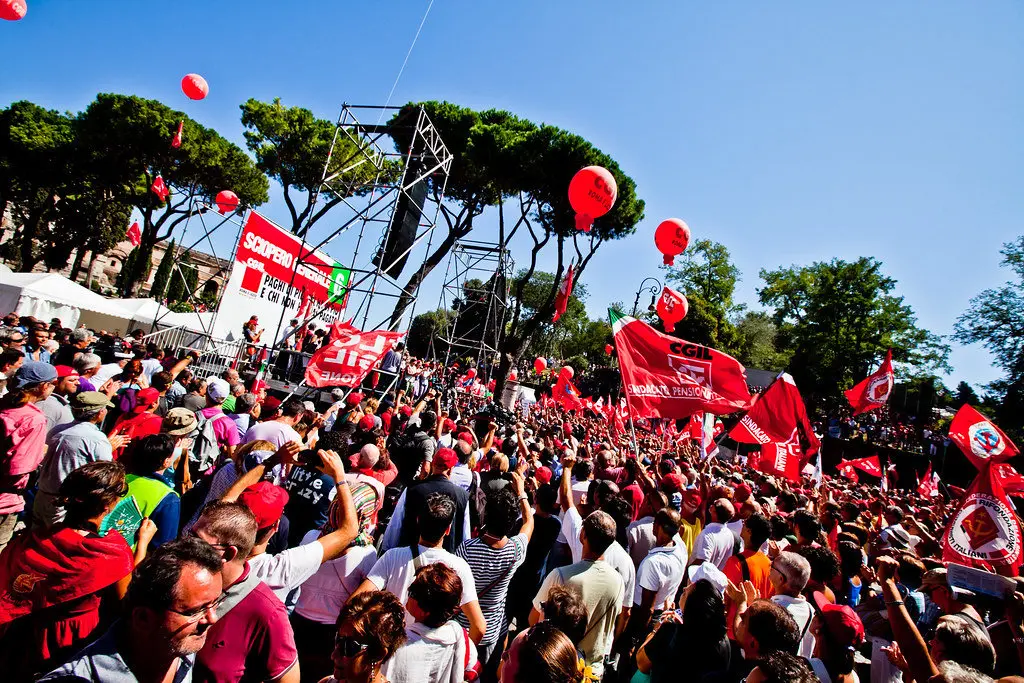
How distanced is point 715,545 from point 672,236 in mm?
5319

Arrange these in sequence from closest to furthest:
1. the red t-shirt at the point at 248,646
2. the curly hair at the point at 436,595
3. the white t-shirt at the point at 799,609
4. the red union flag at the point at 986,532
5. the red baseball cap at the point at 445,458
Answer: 1. the red t-shirt at the point at 248,646
2. the curly hair at the point at 436,595
3. the white t-shirt at the point at 799,609
4. the red baseball cap at the point at 445,458
5. the red union flag at the point at 986,532

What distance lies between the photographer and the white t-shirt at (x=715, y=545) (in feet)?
12.8

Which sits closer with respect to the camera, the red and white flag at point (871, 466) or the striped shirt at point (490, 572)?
the striped shirt at point (490, 572)

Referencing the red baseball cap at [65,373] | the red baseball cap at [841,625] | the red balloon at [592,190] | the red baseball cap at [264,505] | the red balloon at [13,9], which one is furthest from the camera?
the red balloon at [592,190]

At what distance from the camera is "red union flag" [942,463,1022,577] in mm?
4719

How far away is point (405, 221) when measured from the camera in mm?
9742

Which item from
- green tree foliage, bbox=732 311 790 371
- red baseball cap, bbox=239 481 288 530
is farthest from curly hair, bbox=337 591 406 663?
green tree foliage, bbox=732 311 790 371

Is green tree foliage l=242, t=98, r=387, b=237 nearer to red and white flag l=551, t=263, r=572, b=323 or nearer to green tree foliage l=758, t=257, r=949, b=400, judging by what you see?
red and white flag l=551, t=263, r=572, b=323

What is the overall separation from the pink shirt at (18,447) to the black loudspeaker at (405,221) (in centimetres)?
600

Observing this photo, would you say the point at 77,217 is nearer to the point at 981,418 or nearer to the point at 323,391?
the point at 323,391

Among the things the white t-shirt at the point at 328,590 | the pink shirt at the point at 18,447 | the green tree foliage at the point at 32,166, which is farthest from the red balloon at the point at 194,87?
the green tree foliage at the point at 32,166

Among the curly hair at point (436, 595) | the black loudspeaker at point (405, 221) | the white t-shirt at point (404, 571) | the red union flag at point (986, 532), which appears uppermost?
the black loudspeaker at point (405, 221)

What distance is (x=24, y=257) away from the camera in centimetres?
2691

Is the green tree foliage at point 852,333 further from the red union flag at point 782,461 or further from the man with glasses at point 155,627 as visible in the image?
the man with glasses at point 155,627
